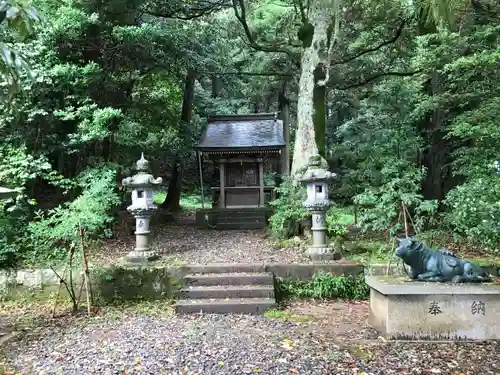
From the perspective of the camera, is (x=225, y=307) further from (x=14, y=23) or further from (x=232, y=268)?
(x=14, y=23)

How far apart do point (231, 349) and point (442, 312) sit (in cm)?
250

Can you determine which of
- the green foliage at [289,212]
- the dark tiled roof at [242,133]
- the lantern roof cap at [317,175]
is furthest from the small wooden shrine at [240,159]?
the lantern roof cap at [317,175]

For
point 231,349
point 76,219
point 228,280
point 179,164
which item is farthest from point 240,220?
point 231,349

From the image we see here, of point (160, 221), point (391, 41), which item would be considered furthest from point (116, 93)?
point (391, 41)

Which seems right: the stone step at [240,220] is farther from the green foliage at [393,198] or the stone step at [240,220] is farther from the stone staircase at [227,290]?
the stone staircase at [227,290]

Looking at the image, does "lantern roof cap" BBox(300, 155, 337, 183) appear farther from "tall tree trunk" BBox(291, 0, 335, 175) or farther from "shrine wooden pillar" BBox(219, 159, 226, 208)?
"shrine wooden pillar" BBox(219, 159, 226, 208)

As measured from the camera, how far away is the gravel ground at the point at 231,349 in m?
3.76

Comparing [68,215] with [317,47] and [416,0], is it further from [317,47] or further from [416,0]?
[416,0]

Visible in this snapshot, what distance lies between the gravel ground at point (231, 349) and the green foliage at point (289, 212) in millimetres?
3031

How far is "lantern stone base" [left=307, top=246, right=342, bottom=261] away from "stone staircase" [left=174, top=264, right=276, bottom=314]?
3.26 ft

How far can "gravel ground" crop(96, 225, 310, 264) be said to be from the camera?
23.5ft

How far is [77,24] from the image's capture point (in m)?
7.43

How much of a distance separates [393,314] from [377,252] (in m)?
3.01

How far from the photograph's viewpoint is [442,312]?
14.8 ft
